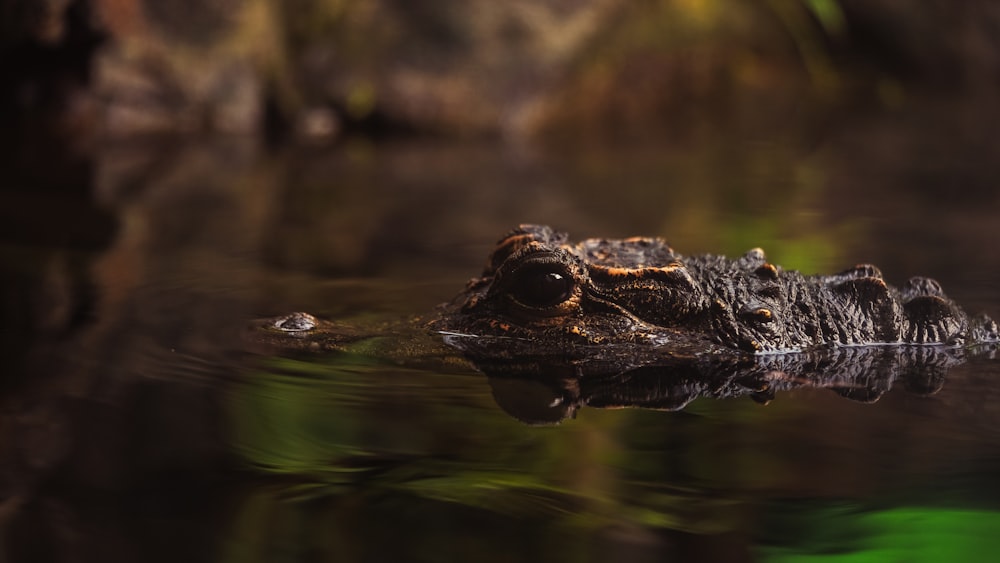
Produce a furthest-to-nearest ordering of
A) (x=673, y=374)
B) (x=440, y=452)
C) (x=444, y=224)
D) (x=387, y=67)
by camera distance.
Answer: (x=387, y=67)
(x=444, y=224)
(x=673, y=374)
(x=440, y=452)

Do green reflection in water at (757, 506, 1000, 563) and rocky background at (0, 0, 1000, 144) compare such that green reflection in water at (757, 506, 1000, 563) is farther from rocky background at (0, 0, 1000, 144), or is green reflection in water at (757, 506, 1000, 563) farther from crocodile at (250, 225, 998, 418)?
rocky background at (0, 0, 1000, 144)

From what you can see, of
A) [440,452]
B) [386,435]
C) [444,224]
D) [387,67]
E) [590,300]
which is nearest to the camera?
[440,452]

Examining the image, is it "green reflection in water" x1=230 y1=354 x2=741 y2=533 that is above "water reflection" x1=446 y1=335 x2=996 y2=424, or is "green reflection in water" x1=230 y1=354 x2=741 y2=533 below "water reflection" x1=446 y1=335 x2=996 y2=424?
below

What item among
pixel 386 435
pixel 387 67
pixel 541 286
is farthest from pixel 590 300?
pixel 387 67

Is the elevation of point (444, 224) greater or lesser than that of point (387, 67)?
lesser

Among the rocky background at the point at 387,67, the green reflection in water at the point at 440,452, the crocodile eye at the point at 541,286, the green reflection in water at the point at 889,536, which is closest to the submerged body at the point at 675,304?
the crocodile eye at the point at 541,286

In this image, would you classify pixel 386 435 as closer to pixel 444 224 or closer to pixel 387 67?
pixel 444 224

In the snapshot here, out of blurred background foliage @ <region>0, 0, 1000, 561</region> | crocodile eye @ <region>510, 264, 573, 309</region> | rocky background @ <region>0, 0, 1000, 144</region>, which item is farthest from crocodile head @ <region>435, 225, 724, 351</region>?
rocky background @ <region>0, 0, 1000, 144</region>
